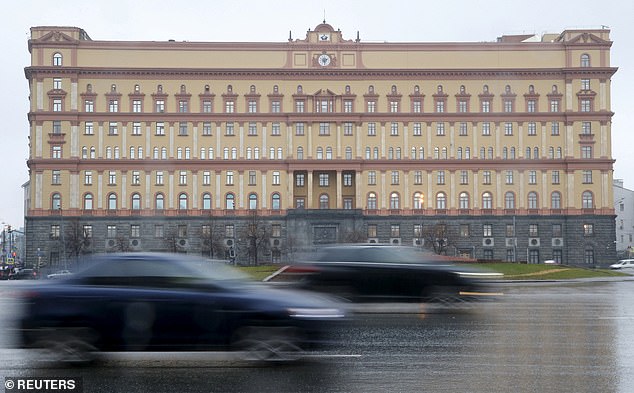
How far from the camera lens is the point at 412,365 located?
1161 centimetres

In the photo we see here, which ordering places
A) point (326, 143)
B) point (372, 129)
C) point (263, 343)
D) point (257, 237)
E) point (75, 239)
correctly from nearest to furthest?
point (263, 343), point (75, 239), point (257, 237), point (372, 129), point (326, 143)

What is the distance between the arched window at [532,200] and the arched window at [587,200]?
570 cm

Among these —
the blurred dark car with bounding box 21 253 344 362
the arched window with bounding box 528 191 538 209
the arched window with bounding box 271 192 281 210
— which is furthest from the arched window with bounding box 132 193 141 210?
the blurred dark car with bounding box 21 253 344 362

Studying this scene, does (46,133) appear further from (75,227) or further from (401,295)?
(401,295)

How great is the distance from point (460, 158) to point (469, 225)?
8637 mm

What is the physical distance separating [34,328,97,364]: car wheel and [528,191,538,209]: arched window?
92749 mm

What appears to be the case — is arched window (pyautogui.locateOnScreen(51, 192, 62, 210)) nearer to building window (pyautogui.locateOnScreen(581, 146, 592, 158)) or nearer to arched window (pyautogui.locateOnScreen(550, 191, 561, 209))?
arched window (pyautogui.locateOnScreen(550, 191, 561, 209))

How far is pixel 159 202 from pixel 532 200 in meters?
46.9

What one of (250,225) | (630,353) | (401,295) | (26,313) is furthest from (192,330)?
(250,225)

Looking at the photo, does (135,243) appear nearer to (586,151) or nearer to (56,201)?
(56,201)

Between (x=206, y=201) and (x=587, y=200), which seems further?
(x=206, y=201)

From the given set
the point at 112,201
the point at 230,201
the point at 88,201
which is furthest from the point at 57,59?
the point at 230,201

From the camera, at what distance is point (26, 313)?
38.6 feet

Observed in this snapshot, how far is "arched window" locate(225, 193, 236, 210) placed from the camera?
99.3 metres
